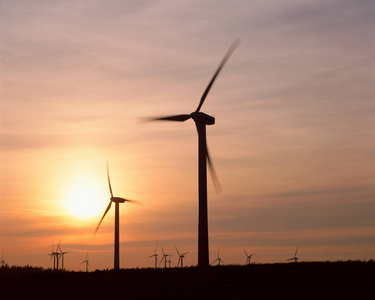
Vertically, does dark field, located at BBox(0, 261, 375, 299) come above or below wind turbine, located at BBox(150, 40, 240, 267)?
below

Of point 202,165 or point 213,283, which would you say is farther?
point 202,165

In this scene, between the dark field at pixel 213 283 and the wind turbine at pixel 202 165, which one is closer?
the dark field at pixel 213 283

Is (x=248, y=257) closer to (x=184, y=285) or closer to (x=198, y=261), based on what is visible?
(x=198, y=261)

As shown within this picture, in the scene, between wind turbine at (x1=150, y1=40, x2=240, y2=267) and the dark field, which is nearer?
the dark field

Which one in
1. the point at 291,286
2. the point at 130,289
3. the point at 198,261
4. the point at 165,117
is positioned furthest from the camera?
the point at 165,117

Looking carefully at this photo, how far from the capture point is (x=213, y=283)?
64625 mm

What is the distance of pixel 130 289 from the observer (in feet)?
215

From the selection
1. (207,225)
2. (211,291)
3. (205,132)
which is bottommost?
(211,291)

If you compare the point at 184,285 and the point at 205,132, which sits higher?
the point at 205,132

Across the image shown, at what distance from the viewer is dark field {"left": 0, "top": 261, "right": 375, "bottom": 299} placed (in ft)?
196

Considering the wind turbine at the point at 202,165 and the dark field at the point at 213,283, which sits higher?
the wind turbine at the point at 202,165

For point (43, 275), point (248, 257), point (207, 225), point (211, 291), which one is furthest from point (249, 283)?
point (248, 257)

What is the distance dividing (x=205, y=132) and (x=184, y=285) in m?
25.5

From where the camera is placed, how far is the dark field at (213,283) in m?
59.8
